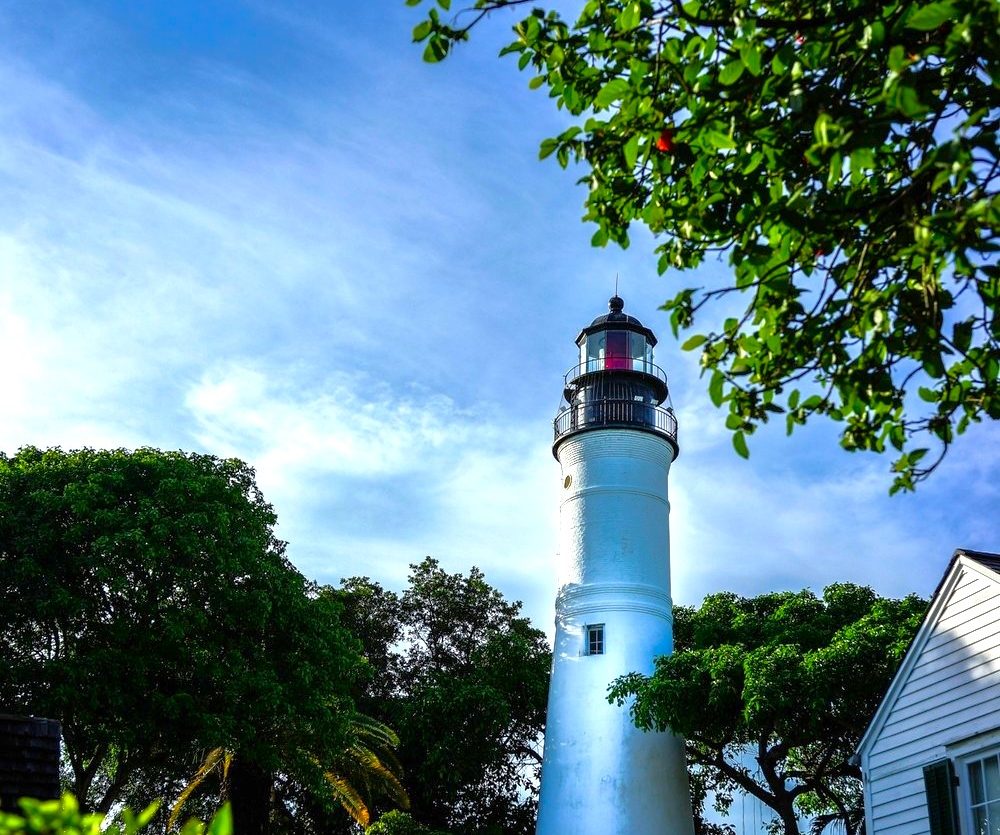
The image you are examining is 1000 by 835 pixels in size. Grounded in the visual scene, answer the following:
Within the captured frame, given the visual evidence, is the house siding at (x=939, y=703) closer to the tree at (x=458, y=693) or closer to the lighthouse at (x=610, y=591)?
the lighthouse at (x=610, y=591)

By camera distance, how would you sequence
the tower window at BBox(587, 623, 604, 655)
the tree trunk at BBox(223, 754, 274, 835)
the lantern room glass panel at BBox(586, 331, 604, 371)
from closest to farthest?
the tree trunk at BBox(223, 754, 274, 835) < the tower window at BBox(587, 623, 604, 655) < the lantern room glass panel at BBox(586, 331, 604, 371)

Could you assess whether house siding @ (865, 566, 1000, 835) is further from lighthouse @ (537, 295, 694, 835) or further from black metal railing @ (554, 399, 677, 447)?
black metal railing @ (554, 399, 677, 447)

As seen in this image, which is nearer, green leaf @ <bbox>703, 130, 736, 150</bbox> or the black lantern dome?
green leaf @ <bbox>703, 130, 736, 150</bbox>

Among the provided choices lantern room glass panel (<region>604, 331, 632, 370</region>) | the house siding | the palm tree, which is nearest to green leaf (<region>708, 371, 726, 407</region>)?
the house siding

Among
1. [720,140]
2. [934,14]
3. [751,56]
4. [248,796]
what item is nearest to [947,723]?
[720,140]

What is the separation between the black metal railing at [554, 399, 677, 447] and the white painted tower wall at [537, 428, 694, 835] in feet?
0.92

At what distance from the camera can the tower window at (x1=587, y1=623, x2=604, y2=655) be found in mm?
27812

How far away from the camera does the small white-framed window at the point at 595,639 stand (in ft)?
91.2

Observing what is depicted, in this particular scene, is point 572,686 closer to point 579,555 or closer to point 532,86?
point 579,555

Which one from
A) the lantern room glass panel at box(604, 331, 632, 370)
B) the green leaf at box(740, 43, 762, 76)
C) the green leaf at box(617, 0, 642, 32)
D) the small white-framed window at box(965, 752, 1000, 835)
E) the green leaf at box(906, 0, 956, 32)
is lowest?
the small white-framed window at box(965, 752, 1000, 835)

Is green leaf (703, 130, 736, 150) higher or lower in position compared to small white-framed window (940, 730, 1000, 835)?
higher

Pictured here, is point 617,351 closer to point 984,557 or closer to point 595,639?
point 595,639

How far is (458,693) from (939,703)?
18.0m

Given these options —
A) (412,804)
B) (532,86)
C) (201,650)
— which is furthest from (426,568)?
(532,86)
